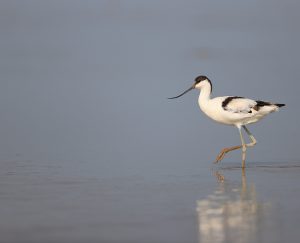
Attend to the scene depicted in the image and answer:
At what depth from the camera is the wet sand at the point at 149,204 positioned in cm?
719

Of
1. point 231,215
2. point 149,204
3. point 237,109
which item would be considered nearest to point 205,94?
point 237,109

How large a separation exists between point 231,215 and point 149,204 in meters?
1.12

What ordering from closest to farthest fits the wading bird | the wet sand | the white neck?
the wet sand < the wading bird < the white neck

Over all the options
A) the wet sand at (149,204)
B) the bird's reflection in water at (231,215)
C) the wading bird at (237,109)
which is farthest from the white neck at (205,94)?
the bird's reflection in water at (231,215)

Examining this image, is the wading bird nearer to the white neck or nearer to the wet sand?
the white neck

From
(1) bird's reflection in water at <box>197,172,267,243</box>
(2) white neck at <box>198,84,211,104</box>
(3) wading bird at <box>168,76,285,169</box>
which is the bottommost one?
(1) bird's reflection in water at <box>197,172,267,243</box>

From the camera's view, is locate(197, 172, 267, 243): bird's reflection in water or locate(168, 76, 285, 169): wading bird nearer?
locate(197, 172, 267, 243): bird's reflection in water

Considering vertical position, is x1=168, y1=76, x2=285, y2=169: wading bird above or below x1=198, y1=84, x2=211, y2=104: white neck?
below

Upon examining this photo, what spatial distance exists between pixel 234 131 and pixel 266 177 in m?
6.64

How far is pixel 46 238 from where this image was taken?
698 cm

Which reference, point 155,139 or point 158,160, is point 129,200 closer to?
point 158,160

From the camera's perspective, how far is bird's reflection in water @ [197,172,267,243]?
707 cm

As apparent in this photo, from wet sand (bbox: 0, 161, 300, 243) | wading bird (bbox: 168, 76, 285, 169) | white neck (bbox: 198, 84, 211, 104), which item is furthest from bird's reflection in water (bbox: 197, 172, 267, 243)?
white neck (bbox: 198, 84, 211, 104)

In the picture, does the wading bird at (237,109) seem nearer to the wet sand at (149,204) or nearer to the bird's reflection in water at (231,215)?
the wet sand at (149,204)
